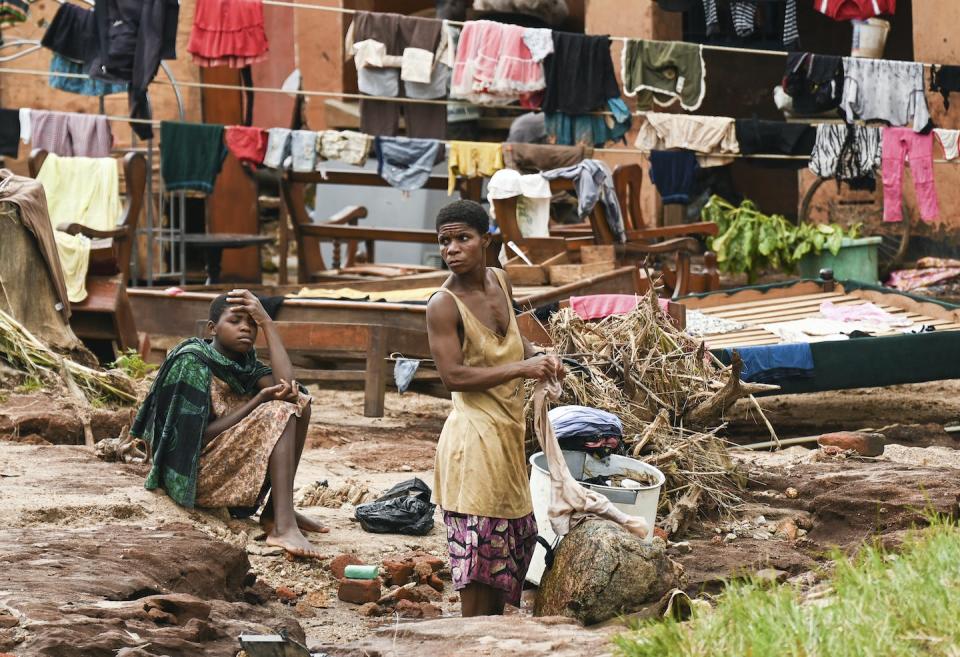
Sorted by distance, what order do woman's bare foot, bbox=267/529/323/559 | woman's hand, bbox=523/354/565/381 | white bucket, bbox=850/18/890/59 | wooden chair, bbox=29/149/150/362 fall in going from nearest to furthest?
woman's hand, bbox=523/354/565/381
woman's bare foot, bbox=267/529/323/559
wooden chair, bbox=29/149/150/362
white bucket, bbox=850/18/890/59

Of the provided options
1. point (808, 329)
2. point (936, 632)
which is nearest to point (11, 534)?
point (936, 632)

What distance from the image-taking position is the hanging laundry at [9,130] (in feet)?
39.1

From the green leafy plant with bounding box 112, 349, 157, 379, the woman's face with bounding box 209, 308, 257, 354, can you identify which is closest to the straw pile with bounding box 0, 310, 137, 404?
the green leafy plant with bounding box 112, 349, 157, 379

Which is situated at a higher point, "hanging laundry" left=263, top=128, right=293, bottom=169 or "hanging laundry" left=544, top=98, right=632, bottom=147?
"hanging laundry" left=544, top=98, right=632, bottom=147

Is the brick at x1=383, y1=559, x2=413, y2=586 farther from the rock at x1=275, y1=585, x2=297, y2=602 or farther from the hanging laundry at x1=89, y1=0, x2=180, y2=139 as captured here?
the hanging laundry at x1=89, y1=0, x2=180, y2=139

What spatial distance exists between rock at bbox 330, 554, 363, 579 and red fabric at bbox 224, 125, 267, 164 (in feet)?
23.5

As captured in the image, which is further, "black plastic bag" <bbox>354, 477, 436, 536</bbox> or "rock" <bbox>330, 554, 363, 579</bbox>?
"black plastic bag" <bbox>354, 477, 436, 536</bbox>

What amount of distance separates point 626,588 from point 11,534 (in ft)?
7.87

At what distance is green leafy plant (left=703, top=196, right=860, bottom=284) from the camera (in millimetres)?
14086

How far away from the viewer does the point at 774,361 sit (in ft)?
29.2

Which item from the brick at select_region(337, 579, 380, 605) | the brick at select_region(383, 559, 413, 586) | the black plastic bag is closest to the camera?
the brick at select_region(337, 579, 380, 605)

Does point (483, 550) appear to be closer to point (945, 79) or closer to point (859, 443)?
point (859, 443)

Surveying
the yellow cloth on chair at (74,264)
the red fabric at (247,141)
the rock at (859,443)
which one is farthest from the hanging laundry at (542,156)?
the rock at (859,443)

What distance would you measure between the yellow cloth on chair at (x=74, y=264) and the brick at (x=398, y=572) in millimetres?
4754
